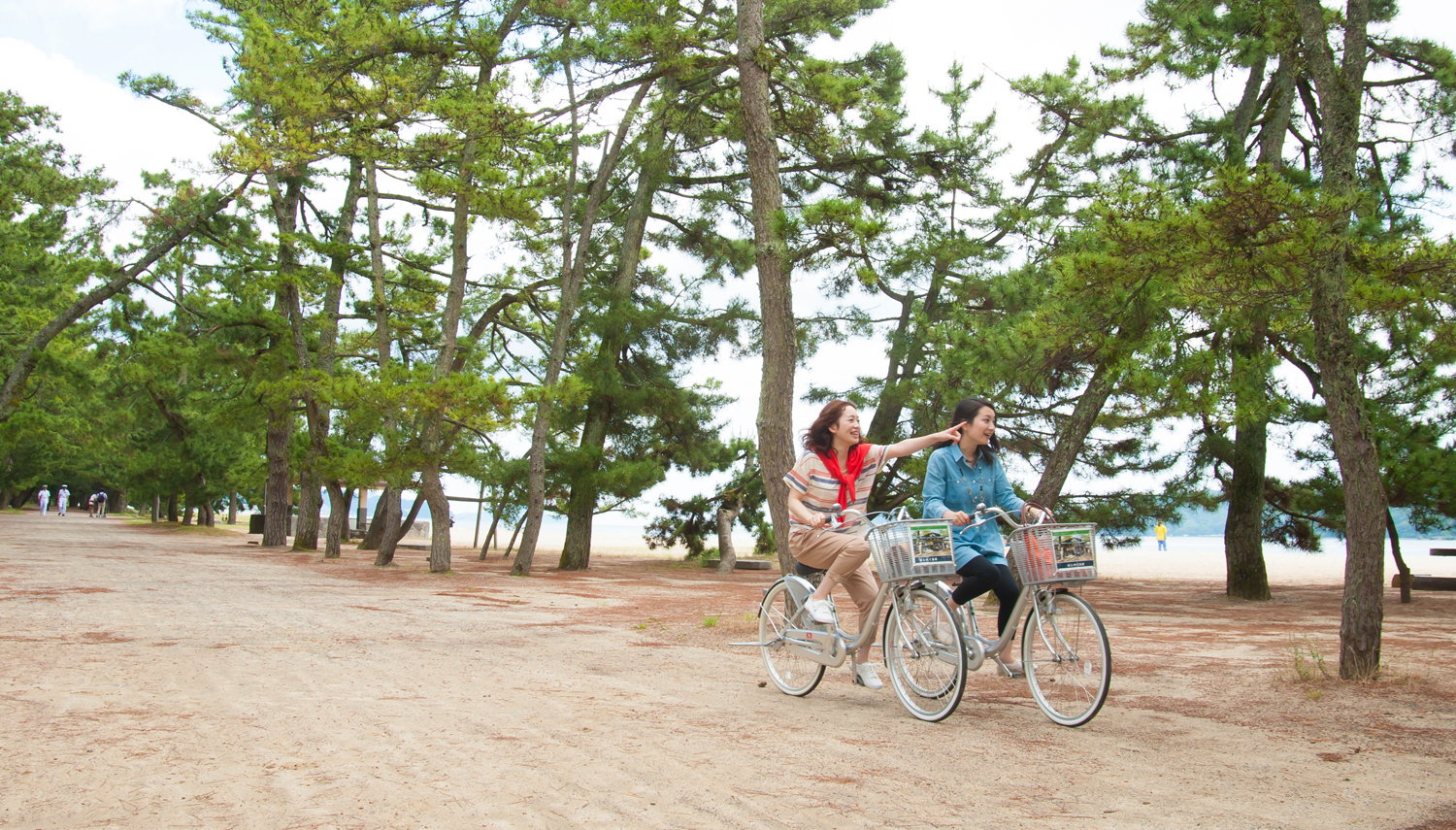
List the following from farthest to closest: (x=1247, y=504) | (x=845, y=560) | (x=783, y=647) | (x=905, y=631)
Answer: (x=1247, y=504) → (x=783, y=647) → (x=845, y=560) → (x=905, y=631)

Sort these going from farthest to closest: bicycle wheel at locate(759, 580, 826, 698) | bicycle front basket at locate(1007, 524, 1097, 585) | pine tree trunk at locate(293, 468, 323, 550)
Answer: pine tree trunk at locate(293, 468, 323, 550), bicycle wheel at locate(759, 580, 826, 698), bicycle front basket at locate(1007, 524, 1097, 585)

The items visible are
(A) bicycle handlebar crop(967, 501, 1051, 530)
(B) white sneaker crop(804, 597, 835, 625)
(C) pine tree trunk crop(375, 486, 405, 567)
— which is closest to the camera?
(A) bicycle handlebar crop(967, 501, 1051, 530)

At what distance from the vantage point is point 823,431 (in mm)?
5012

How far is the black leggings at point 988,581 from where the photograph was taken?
4523mm

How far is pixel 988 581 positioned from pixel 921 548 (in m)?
0.43

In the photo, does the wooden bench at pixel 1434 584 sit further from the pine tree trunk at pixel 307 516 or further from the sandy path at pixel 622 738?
the pine tree trunk at pixel 307 516

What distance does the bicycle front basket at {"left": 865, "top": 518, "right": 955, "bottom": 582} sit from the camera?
14.3ft

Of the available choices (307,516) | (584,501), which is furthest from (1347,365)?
(307,516)

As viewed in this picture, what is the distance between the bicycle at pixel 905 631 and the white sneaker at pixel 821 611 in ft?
0.16

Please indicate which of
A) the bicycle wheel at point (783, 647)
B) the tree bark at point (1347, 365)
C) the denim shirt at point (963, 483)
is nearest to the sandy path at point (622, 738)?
the bicycle wheel at point (783, 647)

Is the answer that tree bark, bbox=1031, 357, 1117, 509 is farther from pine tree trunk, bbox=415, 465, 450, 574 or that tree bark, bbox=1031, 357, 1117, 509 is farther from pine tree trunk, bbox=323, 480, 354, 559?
pine tree trunk, bbox=323, 480, 354, 559

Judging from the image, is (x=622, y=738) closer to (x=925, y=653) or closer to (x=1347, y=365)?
Answer: (x=925, y=653)

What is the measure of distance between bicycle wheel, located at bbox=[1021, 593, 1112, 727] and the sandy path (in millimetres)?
132

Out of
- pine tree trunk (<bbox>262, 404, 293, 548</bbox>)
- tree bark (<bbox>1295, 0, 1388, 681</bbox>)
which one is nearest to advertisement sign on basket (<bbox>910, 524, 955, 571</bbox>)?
tree bark (<bbox>1295, 0, 1388, 681</bbox>)
